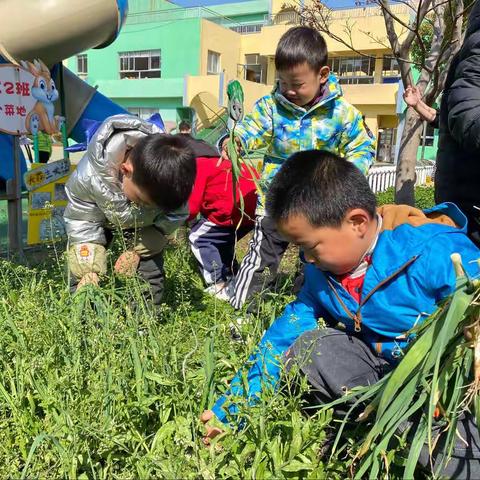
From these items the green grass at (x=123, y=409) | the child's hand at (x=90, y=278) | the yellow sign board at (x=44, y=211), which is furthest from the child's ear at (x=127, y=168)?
Result: the yellow sign board at (x=44, y=211)

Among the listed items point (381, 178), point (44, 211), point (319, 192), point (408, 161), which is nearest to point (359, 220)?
point (319, 192)

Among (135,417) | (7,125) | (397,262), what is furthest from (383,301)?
(7,125)

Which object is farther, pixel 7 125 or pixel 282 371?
pixel 7 125

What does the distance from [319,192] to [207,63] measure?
20104 mm

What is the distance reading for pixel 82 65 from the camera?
906 inches

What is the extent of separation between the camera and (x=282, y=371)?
1482 mm

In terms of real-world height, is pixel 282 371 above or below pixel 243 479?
above

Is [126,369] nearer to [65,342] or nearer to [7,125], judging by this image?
[65,342]

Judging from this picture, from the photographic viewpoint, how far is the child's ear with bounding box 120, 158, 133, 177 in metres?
2.25

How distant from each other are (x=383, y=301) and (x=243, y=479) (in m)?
0.62

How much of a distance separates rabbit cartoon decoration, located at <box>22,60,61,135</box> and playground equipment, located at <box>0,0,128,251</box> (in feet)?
0.61

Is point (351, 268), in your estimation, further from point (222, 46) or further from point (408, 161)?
point (222, 46)

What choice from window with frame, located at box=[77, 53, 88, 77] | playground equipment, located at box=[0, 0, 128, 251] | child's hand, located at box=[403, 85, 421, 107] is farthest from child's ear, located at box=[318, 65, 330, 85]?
window with frame, located at box=[77, 53, 88, 77]

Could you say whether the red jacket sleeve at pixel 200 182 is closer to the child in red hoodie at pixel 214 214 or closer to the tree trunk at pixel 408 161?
the child in red hoodie at pixel 214 214
